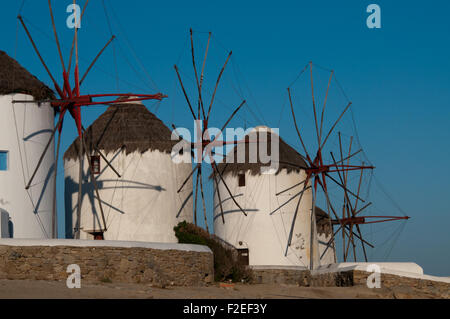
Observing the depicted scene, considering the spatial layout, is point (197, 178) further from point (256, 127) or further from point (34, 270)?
point (34, 270)

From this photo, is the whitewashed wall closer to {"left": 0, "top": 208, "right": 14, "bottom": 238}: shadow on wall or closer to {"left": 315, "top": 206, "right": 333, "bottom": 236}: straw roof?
{"left": 315, "top": 206, "right": 333, "bottom": 236}: straw roof

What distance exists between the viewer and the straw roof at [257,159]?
34.7 meters

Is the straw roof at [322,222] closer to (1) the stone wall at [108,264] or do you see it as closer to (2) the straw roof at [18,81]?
(1) the stone wall at [108,264]

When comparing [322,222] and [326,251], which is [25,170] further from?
[322,222]

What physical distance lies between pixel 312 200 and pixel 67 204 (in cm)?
1123

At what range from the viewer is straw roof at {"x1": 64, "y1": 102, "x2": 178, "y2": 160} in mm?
30359

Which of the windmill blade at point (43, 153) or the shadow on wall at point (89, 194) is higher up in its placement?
the windmill blade at point (43, 153)

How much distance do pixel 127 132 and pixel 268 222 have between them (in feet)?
25.8

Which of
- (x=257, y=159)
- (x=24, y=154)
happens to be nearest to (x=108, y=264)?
(x=24, y=154)

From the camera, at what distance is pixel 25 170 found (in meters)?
25.0

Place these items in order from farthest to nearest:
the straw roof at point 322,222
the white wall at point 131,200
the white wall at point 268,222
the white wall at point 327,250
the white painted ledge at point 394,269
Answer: the straw roof at point 322,222 < the white wall at point 327,250 < the white wall at point 268,222 < the white wall at point 131,200 < the white painted ledge at point 394,269

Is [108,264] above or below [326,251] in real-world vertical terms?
above

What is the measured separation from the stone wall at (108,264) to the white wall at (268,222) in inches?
344

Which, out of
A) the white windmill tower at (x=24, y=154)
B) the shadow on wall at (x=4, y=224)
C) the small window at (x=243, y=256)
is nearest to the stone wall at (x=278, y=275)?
the small window at (x=243, y=256)
